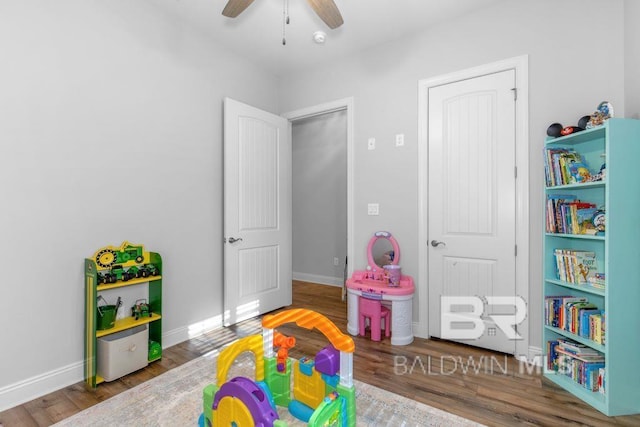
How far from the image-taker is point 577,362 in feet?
6.69

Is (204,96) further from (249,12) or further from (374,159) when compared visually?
(374,159)

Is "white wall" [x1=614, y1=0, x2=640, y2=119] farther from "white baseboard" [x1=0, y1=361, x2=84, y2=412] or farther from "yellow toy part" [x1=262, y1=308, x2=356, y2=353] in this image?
"white baseboard" [x1=0, y1=361, x2=84, y2=412]

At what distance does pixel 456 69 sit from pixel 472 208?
47.0 inches

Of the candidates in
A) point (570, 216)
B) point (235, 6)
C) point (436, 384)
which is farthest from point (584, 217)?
point (235, 6)

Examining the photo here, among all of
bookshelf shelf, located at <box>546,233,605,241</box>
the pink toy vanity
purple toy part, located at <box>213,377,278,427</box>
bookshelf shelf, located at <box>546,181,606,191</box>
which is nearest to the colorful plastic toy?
purple toy part, located at <box>213,377,278,427</box>

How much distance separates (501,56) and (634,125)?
1.09 metres

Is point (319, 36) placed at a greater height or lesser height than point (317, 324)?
greater

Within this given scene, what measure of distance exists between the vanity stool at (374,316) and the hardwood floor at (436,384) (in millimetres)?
83

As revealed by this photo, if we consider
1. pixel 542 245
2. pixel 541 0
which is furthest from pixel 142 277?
pixel 541 0

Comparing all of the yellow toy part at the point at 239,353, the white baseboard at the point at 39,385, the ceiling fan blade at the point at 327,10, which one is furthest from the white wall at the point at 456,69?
the white baseboard at the point at 39,385

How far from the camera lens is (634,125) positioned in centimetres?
184

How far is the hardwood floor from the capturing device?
70.9 inches

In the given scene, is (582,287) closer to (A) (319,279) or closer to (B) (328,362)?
(B) (328,362)

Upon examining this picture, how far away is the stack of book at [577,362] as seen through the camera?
194 cm
